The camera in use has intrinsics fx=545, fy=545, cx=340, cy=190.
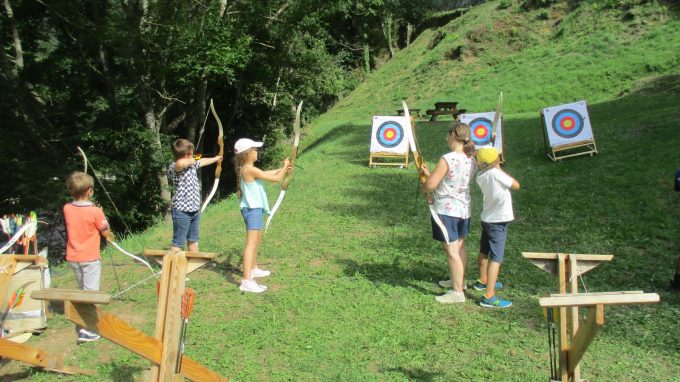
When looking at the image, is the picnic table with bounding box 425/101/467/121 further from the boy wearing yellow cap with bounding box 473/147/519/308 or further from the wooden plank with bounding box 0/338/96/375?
the wooden plank with bounding box 0/338/96/375

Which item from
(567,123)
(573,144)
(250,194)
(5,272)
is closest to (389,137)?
(567,123)

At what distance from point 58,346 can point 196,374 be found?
1948 millimetres

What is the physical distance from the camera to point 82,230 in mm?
4031

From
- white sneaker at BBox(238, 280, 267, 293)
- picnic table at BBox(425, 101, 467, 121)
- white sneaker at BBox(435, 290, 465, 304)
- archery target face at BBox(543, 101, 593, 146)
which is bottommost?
white sneaker at BBox(238, 280, 267, 293)

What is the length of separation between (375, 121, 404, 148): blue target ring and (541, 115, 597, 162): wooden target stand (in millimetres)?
3025

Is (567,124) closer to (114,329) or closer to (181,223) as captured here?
(181,223)

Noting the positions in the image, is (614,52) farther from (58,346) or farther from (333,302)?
(58,346)

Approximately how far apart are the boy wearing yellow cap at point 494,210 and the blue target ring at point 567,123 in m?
6.73

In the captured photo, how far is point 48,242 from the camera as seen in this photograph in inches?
575

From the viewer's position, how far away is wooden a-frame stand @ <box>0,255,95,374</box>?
316 centimetres

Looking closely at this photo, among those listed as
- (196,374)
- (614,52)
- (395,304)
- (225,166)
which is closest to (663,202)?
(395,304)

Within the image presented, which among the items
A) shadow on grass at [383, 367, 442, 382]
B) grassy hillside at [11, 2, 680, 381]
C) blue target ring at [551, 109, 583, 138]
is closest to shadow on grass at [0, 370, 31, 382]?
grassy hillside at [11, 2, 680, 381]

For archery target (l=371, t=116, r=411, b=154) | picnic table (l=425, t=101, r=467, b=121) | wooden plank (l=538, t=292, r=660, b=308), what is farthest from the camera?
picnic table (l=425, t=101, r=467, b=121)

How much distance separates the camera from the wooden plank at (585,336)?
7.18ft
